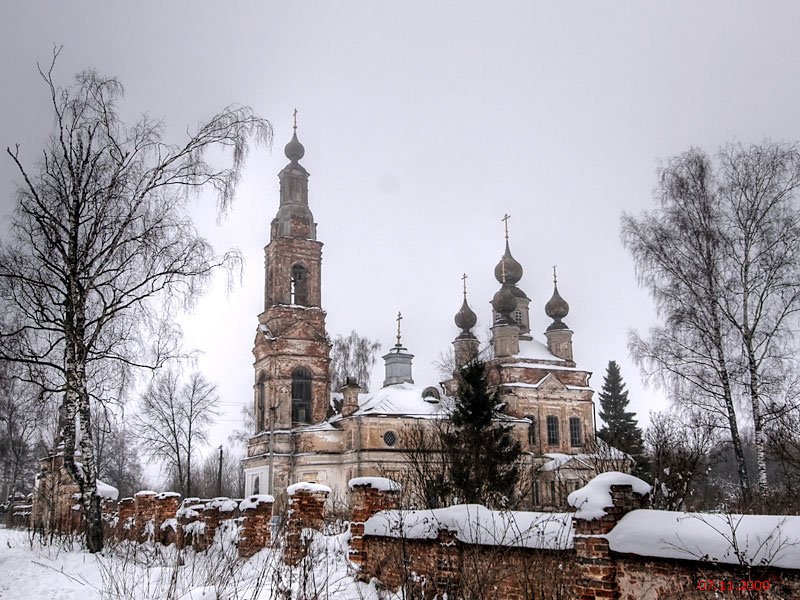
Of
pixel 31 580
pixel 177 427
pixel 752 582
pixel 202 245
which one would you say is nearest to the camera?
pixel 752 582

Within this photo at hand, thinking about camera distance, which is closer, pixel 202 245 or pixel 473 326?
pixel 202 245

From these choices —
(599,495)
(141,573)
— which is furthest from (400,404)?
(599,495)

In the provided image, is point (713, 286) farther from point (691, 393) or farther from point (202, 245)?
point (202, 245)

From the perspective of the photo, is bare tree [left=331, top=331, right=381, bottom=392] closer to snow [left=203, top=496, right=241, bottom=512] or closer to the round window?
the round window

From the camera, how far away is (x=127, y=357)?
13.9 meters

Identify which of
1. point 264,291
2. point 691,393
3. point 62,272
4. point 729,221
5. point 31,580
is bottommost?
point 31,580

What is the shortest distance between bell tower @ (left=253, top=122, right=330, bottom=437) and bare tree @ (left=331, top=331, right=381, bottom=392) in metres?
12.4

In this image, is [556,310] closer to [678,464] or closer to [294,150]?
[294,150]

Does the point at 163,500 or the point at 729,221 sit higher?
the point at 729,221

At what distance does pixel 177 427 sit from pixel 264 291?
955 centimetres

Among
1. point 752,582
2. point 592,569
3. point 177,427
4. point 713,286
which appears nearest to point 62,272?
point 592,569

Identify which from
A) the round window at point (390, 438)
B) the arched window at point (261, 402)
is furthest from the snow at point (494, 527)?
the arched window at point (261, 402)

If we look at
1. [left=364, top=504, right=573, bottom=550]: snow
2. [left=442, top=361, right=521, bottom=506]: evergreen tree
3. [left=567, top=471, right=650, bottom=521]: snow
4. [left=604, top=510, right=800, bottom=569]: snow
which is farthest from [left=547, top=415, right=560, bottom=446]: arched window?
[left=604, top=510, right=800, bottom=569]: snow

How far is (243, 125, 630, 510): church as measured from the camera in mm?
33812
